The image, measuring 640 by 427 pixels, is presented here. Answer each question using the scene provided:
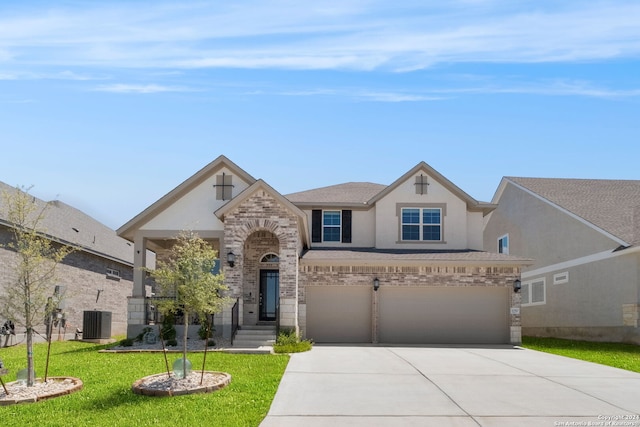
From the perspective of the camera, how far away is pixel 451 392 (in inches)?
476

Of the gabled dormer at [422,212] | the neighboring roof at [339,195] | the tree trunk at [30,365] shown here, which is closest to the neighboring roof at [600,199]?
the gabled dormer at [422,212]

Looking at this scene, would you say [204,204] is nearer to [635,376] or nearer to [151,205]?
[151,205]

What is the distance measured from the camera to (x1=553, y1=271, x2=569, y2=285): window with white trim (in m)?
28.1

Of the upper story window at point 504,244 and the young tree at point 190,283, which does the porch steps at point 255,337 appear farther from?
the upper story window at point 504,244

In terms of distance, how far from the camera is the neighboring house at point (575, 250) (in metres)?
24.2

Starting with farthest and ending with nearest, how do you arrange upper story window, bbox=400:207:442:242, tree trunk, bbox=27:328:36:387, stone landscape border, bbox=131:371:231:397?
upper story window, bbox=400:207:442:242
tree trunk, bbox=27:328:36:387
stone landscape border, bbox=131:371:231:397

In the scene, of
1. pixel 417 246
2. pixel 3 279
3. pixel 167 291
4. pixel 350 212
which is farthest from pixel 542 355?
pixel 3 279

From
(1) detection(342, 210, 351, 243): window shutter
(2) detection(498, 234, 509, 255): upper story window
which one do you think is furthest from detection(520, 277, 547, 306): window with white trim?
(1) detection(342, 210, 351, 243): window shutter

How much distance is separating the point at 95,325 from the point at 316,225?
9.79 metres

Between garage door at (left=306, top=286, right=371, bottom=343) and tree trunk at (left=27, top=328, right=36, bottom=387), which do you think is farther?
garage door at (left=306, top=286, right=371, bottom=343)

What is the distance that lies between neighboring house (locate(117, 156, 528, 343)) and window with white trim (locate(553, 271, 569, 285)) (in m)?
4.46

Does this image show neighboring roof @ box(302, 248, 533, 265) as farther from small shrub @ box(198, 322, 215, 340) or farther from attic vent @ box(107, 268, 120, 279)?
attic vent @ box(107, 268, 120, 279)

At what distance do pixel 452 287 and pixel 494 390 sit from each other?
1212cm

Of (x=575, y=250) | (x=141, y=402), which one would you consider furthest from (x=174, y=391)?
(x=575, y=250)
